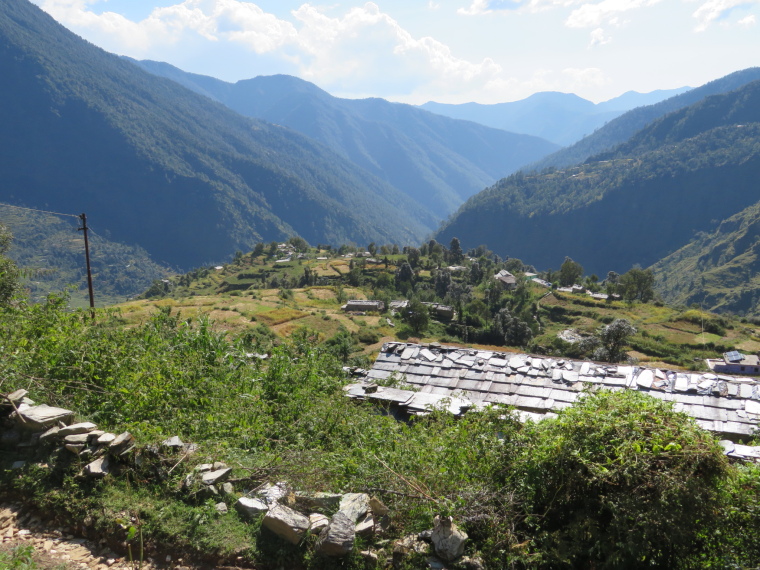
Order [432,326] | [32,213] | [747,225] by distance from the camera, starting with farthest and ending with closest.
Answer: [32,213]
[747,225]
[432,326]

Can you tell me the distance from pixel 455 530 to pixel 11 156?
823 ft

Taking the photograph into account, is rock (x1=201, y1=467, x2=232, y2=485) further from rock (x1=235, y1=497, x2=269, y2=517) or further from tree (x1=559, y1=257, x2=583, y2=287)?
tree (x1=559, y1=257, x2=583, y2=287)

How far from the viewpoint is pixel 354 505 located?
5.52 m

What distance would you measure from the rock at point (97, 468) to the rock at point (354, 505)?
312 centimetres

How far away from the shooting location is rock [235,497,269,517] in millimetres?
5586

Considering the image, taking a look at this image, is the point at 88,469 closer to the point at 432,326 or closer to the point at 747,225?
the point at 432,326

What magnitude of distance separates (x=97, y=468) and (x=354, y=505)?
132 inches

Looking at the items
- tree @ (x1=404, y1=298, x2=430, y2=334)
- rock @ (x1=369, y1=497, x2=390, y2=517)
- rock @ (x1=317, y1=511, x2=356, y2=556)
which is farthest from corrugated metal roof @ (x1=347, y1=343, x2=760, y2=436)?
tree @ (x1=404, y1=298, x2=430, y2=334)

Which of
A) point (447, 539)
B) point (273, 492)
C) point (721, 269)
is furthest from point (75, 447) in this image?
point (721, 269)

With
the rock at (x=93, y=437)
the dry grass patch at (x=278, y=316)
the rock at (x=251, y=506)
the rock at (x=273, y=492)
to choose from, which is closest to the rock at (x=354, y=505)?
the rock at (x=273, y=492)

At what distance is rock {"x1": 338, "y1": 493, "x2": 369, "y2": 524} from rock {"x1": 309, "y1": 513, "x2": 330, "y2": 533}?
219 mm

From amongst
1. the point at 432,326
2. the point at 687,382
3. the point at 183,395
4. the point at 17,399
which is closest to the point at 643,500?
the point at 183,395

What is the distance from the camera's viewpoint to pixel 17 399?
681 centimetres

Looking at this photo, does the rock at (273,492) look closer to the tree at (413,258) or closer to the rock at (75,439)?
the rock at (75,439)
